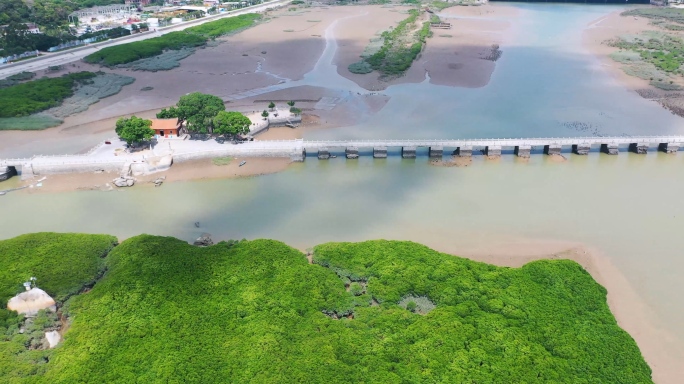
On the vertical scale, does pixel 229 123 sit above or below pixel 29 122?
above

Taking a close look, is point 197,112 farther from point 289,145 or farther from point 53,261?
point 53,261

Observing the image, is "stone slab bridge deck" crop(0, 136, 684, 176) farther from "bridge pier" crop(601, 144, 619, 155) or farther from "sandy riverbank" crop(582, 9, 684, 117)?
"sandy riverbank" crop(582, 9, 684, 117)

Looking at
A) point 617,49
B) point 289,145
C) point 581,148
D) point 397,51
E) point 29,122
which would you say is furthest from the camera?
point 617,49

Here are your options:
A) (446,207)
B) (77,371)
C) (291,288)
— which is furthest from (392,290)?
(77,371)

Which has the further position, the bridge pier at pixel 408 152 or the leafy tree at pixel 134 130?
the bridge pier at pixel 408 152

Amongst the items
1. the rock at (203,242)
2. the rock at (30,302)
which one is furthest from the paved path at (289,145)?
the rock at (30,302)

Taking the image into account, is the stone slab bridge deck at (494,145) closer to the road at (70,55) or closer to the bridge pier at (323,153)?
the bridge pier at (323,153)

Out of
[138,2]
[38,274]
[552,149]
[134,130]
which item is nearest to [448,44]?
[552,149]
